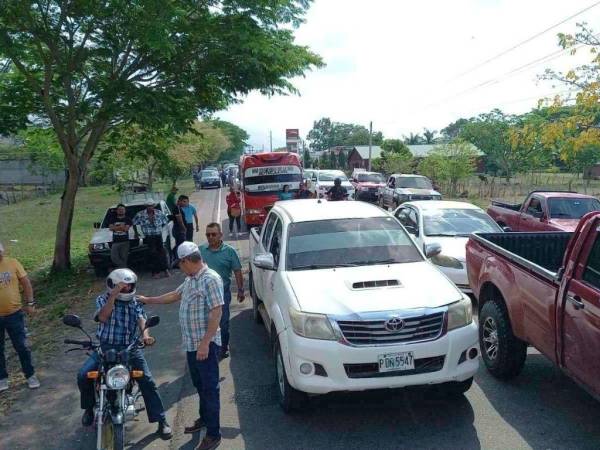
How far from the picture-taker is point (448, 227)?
32.5 feet

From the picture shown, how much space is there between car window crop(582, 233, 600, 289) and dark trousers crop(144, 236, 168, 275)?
8.93m

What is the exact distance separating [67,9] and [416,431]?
9677 millimetres

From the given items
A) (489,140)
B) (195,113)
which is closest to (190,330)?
(195,113)

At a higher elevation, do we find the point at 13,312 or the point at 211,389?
the point at 13,312

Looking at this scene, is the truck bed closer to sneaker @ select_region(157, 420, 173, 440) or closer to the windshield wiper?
the windshield wiper

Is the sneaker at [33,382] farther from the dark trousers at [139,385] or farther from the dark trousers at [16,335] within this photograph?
the dark trousers at [139,385]

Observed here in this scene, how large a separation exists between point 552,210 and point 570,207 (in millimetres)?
475

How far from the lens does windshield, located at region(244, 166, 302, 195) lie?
1781 cm

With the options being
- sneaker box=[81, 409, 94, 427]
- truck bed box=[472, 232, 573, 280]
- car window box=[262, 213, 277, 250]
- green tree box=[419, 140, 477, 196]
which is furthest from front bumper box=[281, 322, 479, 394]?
green tree box=[419, 140, 477, 196]

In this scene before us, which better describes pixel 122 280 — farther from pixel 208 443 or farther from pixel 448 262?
pixel 448 262

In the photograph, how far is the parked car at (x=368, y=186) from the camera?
26344 millimetres

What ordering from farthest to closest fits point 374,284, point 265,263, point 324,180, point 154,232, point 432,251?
point 324,180
point 154,232
point 432,251
point 265,263
point 374,284

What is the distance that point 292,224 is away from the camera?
607cm

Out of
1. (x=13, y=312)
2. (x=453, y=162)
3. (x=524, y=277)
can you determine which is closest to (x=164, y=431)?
(x=13, y=312)
